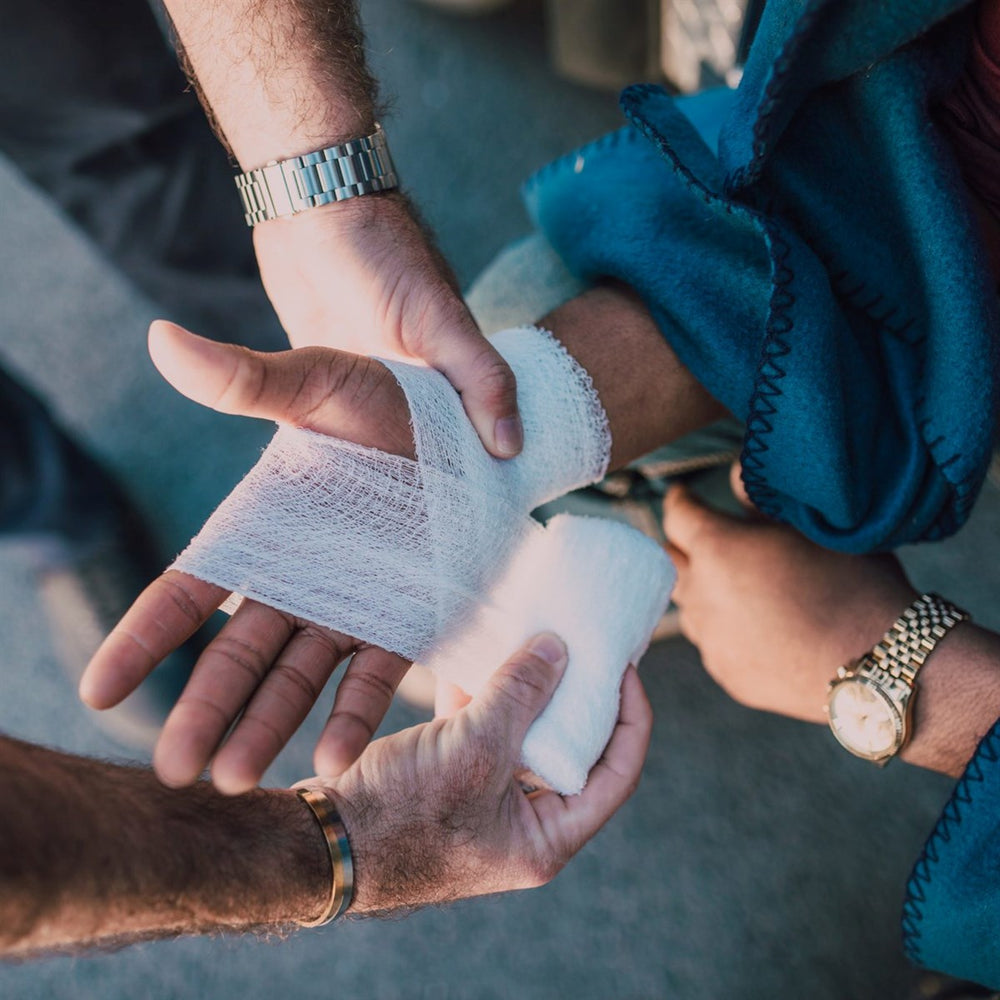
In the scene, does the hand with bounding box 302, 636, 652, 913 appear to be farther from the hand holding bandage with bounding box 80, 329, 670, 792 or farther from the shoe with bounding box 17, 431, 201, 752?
the shoe with bounding box 17, 431, 201, 752

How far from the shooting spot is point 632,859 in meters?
1.08

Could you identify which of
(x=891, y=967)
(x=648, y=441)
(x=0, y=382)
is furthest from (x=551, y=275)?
(x=891, y=967)

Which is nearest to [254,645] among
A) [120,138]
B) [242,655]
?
[242,655]

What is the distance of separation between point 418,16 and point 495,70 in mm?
198

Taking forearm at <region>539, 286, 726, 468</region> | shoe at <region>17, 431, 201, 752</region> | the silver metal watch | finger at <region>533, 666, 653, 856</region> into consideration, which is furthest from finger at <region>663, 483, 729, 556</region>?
shoe at <region>17, 431, 201, 752</region>

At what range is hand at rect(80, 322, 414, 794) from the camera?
1.78 feet

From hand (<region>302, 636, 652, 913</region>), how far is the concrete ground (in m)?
0.39

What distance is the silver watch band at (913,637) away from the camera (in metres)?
0.77

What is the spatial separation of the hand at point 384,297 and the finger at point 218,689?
234 mm

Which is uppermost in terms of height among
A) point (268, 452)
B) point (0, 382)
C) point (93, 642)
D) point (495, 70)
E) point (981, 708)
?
point (495, 70)

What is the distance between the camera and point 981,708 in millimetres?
741

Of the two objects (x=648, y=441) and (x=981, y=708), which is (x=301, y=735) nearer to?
(x=648, y=441)

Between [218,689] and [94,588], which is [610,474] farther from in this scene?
[94,588]

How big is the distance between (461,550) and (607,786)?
0.79 ft
